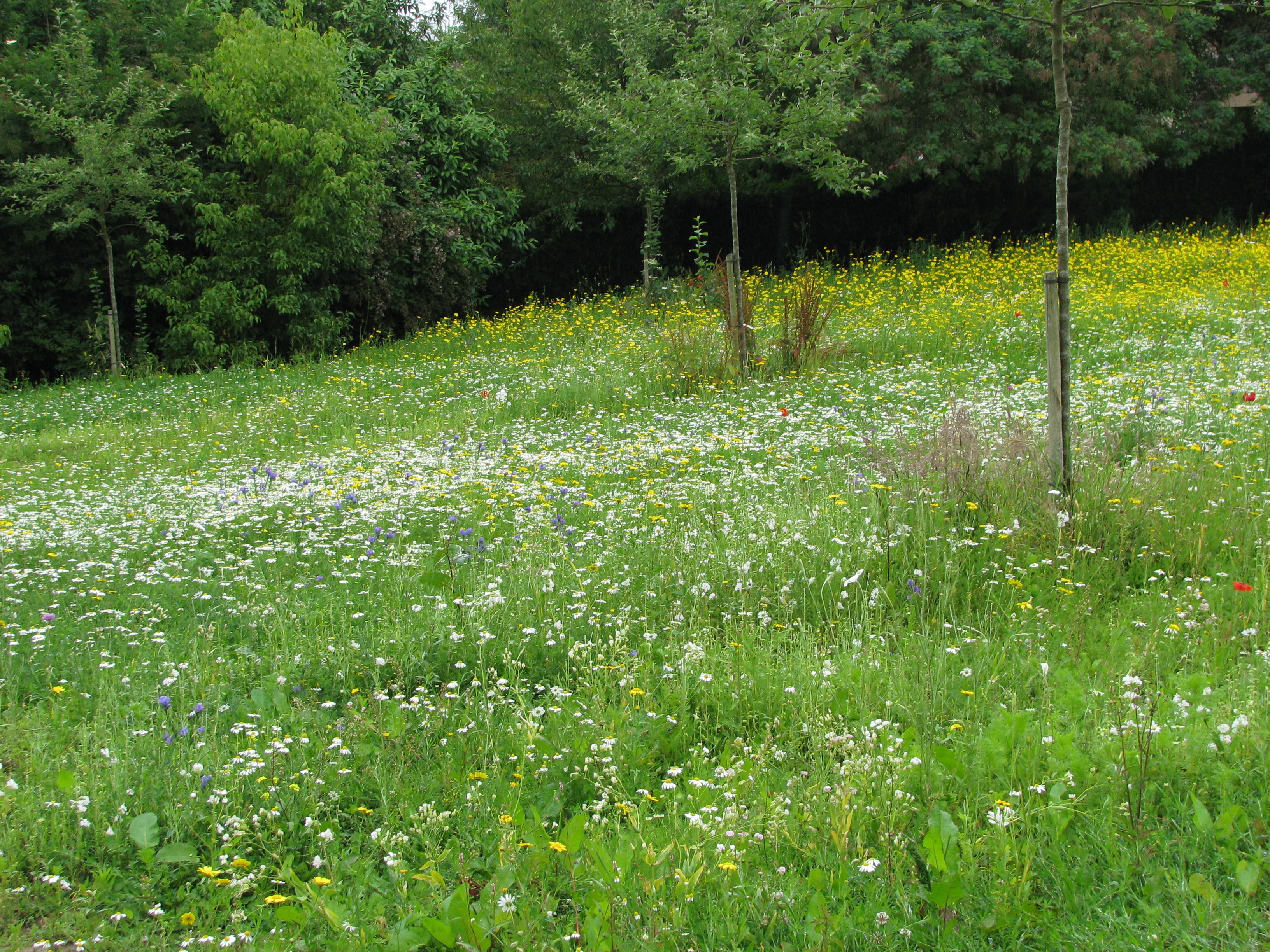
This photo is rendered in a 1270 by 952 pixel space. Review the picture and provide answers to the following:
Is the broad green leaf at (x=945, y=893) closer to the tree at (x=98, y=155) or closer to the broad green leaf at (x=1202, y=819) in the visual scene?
the broad green leaf at (x=1202, y=819)

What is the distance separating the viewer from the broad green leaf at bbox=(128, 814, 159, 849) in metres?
2.34

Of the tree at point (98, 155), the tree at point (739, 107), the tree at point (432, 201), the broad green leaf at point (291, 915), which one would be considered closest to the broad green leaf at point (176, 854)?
the broad green leaf at point (291, 915)

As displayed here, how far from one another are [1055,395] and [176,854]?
4.17 metres

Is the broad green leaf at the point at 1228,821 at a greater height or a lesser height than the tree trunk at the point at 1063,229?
lesser

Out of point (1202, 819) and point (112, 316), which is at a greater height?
point (112, 316)

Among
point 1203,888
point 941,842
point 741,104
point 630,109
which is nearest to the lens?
point 1203,888

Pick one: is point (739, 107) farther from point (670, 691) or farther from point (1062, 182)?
point (670, 691)

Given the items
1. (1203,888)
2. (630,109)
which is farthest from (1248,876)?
(630,109)

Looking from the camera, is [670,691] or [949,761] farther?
[670,691]

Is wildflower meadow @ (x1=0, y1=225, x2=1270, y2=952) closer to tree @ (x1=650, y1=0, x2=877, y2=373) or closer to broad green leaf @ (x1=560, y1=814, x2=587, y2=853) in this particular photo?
broad green leaf @ (x1=560, y1=814, x2=587, y2=853)

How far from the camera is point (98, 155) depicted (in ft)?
48.4

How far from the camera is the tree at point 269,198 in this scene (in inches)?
623

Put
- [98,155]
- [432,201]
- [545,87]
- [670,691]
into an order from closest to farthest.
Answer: [670,691] → [98,155] → [432,201] → [545,87]

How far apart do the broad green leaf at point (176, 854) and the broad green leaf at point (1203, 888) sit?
2309 millimetres
